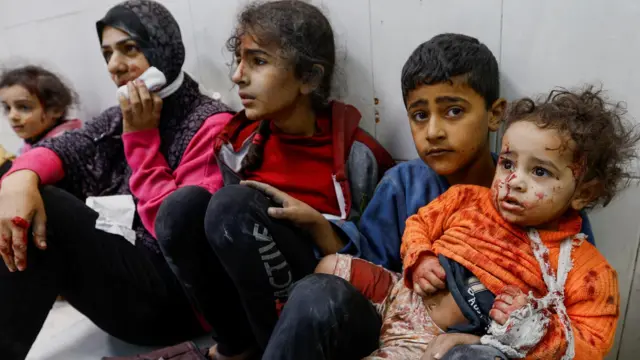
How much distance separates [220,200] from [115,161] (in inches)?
22.5

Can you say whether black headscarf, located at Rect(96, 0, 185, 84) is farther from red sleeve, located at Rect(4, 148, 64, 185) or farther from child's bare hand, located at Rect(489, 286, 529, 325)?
child's bare hand, located at Rect(489, 286, 529, 325)

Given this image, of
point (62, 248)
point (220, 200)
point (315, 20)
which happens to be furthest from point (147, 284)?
point (315, 20)

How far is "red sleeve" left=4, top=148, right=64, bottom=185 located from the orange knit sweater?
807 mm

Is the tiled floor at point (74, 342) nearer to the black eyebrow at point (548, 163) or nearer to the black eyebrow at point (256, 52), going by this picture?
the black eyebrow at point (256, 52)

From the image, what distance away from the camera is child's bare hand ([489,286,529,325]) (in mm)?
642

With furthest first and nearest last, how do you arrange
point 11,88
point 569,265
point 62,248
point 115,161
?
point 11,88 → point 115,161 → point 62,248 → point 569,265

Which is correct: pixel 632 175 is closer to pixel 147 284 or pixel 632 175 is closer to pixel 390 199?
pixel 390 199

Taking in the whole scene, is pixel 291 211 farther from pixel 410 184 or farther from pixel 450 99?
pixel 450 99

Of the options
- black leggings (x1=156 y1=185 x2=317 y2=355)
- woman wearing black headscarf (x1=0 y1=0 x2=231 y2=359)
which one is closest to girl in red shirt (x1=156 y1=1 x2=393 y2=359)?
black leggings (x1=156 y1=185 x2=317 y2=355)

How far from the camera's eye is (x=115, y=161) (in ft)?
4.19

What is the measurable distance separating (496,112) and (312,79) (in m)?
0.37

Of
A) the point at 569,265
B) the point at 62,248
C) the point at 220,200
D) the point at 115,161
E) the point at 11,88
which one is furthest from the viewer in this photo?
the point at 11,88

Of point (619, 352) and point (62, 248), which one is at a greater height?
point (62, 248)

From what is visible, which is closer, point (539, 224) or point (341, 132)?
point (539, 224)
